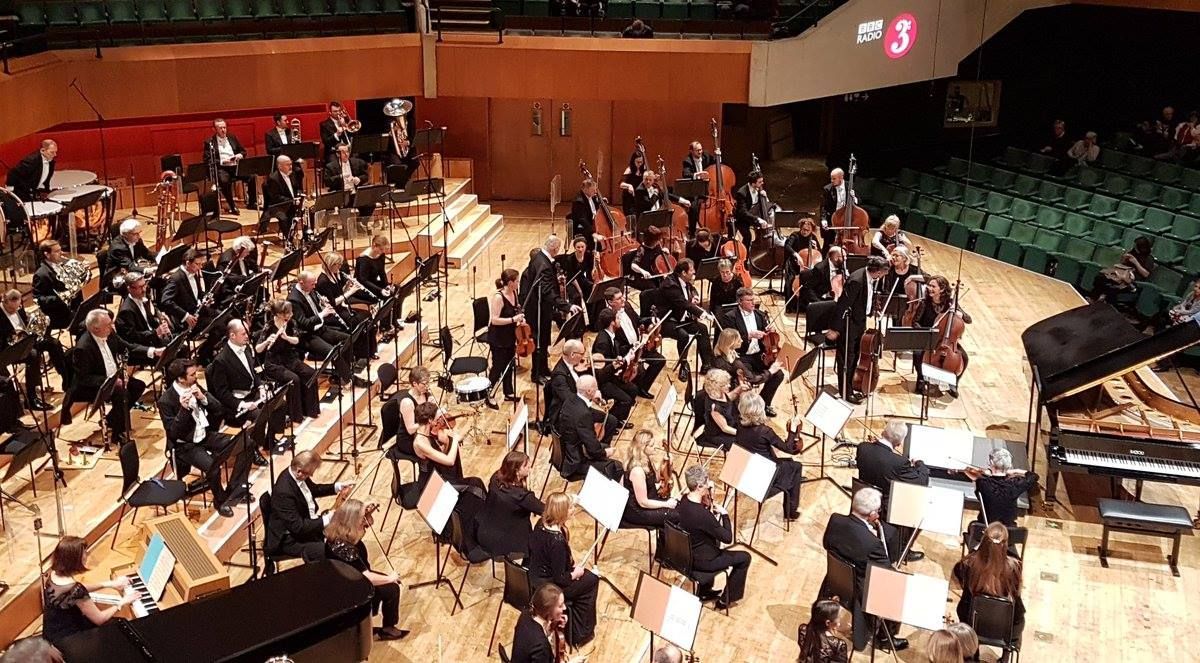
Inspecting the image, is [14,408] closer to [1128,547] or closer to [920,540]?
[920,540]

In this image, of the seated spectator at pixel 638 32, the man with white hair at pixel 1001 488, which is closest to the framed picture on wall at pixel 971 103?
the seated spectator at pixel 638 32

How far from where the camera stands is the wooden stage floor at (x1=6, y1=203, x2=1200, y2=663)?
8.05m

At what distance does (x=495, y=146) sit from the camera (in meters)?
19.3

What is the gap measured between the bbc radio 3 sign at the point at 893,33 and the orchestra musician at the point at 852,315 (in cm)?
677

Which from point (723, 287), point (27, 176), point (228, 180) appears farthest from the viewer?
point (228, 180)

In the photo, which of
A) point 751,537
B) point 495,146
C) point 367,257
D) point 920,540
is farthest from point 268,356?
point 495,146

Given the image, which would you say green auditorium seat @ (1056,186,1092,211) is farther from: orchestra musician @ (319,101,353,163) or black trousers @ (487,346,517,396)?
orchestra musician @ (319,101,353,163)

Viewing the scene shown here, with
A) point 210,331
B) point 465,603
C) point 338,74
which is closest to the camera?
point 465,603

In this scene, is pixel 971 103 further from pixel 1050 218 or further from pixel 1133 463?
pixel 1133 463

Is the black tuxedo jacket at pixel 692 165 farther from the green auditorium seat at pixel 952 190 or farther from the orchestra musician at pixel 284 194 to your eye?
the orchestra musician at pixel 284 194

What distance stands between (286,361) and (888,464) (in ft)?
16.6

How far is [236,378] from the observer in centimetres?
Result: 948

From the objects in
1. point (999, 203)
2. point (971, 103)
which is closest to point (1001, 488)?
point (999, 203)

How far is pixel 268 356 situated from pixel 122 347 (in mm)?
1158
